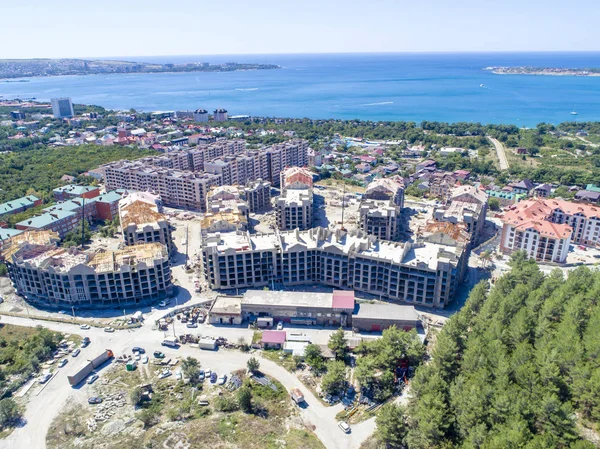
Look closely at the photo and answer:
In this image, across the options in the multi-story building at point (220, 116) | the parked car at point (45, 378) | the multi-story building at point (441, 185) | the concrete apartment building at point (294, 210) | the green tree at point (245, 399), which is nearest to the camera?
the green tree at point (245, 399)

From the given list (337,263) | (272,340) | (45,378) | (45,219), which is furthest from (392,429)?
(45,219)

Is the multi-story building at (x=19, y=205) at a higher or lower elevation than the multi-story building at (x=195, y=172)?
lower

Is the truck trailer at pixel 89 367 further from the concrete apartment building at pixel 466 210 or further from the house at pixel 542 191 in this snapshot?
the house at pixel 542 191

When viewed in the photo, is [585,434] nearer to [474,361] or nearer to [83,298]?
[474,361]

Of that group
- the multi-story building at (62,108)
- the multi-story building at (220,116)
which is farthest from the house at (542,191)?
the multi-story building at (62,108)

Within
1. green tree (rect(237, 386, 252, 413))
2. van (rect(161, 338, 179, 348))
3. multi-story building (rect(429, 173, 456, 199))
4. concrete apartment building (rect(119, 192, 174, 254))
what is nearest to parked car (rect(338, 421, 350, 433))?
green tree (rect(237, 386, 252, 413))

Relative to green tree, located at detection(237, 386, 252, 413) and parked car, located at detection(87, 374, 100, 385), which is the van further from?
green tree, located at detection(237, 386, 252, 413)

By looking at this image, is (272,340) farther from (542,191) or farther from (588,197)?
(542,191)
